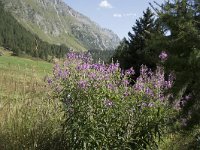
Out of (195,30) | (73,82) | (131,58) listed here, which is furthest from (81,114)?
(131,58)

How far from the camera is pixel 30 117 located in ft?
18.0

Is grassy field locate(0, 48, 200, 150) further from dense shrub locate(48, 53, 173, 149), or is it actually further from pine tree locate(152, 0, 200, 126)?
pine tree locate(152, 0, 200, 126)

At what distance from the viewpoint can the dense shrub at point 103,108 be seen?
4.66 metres

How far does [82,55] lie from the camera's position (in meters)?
5.53

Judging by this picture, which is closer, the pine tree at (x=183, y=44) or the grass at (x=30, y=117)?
the pine tree at (x=183, y=44)

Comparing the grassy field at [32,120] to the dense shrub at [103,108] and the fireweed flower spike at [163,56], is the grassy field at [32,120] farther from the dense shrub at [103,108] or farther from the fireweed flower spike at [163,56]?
the fireweed flower spike at [163,56]

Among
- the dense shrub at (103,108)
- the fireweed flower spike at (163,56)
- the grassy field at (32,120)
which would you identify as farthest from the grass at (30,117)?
the fireweed flower spike at (163,56)

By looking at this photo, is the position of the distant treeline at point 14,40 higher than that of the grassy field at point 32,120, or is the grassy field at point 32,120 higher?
the distant treeline at point 14,40

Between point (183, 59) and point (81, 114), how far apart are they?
146cm

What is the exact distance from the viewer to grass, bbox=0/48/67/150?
17.2ft

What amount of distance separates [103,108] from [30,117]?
1.28 m

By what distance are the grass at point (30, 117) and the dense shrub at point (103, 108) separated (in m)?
0.30

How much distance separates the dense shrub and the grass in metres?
0.30

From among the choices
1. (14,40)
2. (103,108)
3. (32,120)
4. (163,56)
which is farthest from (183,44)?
(14,40)
